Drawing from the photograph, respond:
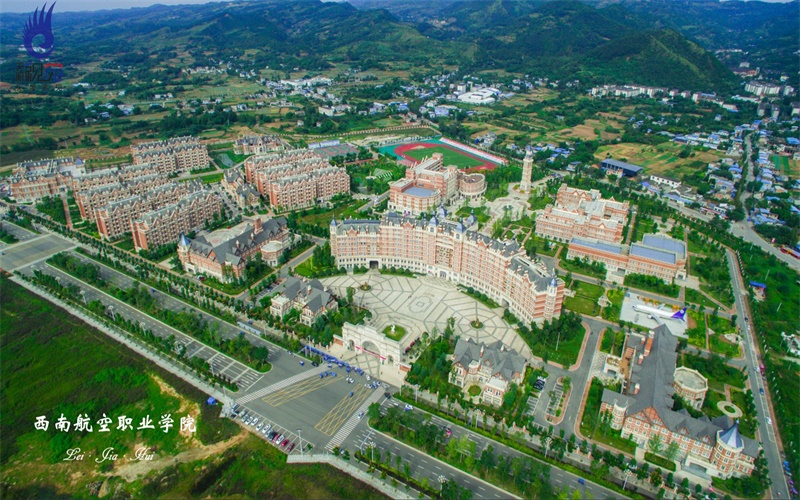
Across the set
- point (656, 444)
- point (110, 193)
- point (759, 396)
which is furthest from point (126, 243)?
point (759, 396)

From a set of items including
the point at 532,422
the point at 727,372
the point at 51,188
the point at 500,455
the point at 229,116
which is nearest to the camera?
the point at 500,455

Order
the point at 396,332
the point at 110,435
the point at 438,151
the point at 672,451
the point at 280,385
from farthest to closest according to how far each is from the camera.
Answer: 1. the point at 438,151
2. the point at 396,332
3. the point at 280,385
4. the point at 110,435
5. the point at 672,451

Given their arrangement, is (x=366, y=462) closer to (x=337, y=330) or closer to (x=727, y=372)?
(x=337, y=330)

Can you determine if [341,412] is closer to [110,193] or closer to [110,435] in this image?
[110,435]

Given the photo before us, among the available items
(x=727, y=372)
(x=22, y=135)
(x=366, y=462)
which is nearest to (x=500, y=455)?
(x=366, y=462)

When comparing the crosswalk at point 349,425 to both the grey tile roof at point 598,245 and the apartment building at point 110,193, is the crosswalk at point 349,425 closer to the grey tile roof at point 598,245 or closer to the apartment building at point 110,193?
the grey tile roof at point 598,245

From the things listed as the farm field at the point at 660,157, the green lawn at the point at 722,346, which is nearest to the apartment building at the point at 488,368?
the green lawn at the point at 722,346

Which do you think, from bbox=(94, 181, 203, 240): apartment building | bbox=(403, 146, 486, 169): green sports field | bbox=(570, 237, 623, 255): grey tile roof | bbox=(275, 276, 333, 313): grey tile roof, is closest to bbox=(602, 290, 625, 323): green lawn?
bbox=(570, 237, 623, 255): grey tile roof
